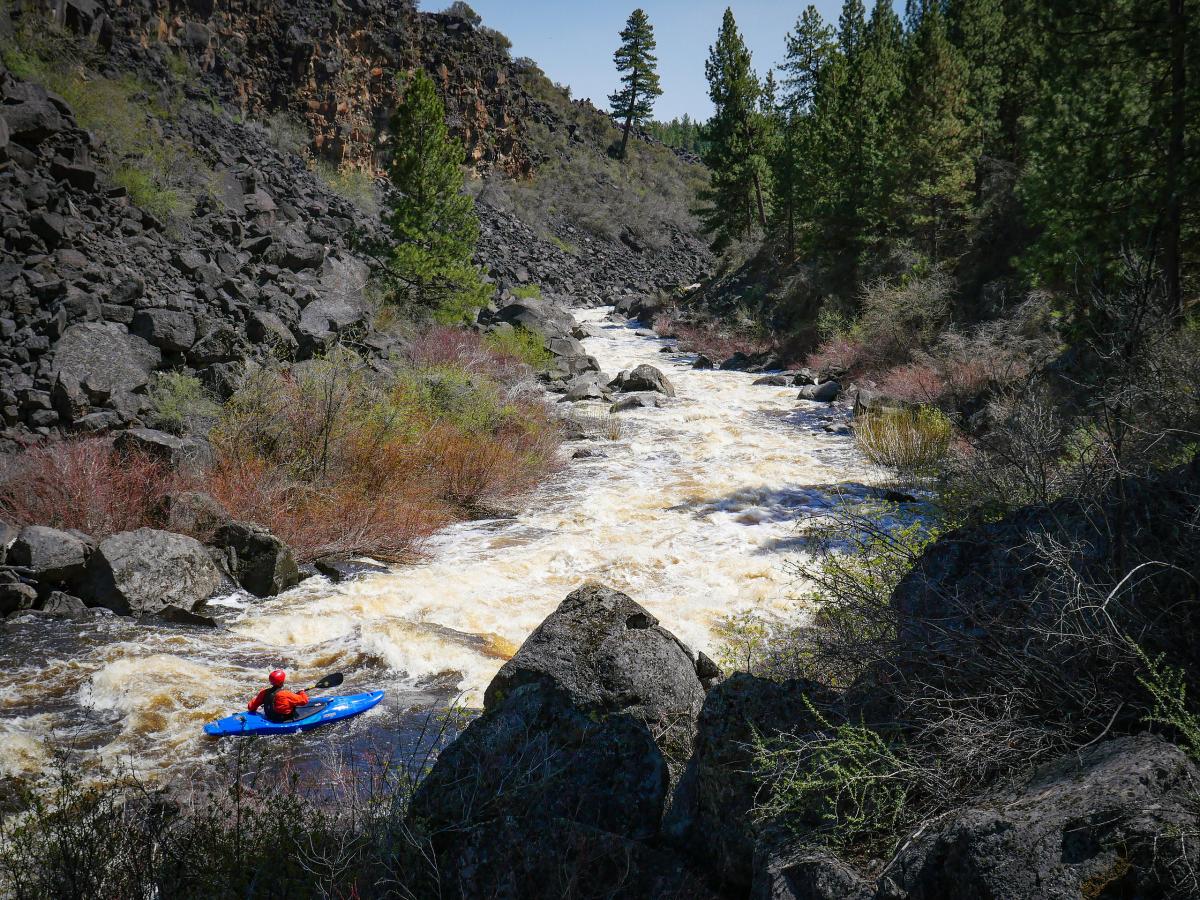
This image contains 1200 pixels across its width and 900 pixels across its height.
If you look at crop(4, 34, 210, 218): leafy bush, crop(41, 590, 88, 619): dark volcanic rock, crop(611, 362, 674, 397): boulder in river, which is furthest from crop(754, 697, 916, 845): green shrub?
crop(611, 362, 674, 397): boulder in river

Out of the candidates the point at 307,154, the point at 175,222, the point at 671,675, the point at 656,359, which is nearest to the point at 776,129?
the point at 656,359

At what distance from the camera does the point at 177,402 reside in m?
9.70

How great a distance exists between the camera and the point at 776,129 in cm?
3769

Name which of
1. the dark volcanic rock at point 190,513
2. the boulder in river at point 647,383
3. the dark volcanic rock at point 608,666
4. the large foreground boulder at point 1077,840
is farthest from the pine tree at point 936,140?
the large foreground boulder at point 1077,840

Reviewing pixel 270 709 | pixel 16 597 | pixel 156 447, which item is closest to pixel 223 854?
pixel 270 709

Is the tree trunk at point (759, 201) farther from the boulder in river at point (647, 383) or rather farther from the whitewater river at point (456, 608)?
the whitewater river at point (456, 608)

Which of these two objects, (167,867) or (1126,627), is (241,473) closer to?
(167,867)

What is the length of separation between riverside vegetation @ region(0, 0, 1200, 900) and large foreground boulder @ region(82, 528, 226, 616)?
840 mm

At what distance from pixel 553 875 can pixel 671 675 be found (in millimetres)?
1566

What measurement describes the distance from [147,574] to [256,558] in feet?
3.44

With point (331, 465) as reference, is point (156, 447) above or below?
above

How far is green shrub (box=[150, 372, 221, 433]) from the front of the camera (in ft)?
31.3

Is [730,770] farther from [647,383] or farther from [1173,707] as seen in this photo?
[647,383]

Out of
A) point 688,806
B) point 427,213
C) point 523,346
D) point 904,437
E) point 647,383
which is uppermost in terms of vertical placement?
point 427,213
